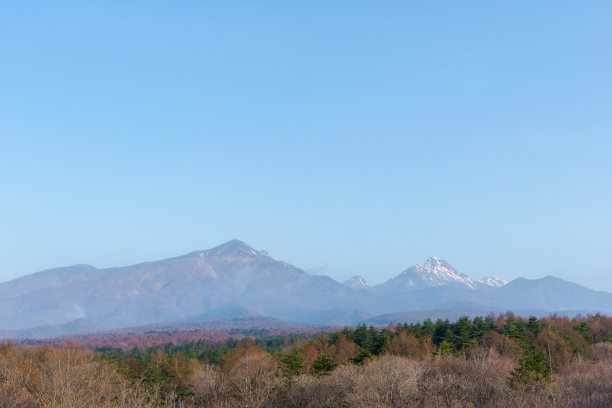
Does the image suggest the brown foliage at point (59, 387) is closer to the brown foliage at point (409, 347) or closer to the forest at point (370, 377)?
the forest at point (370, 377)

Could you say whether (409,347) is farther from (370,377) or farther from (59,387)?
(59,387)

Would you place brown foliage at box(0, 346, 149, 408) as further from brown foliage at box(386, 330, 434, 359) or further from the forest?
brown foliage at box(386, 330, 434, 359)

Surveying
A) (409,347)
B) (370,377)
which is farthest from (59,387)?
(409,347)

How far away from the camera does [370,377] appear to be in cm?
3938

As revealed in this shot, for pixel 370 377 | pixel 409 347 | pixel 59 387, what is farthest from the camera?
pixel 409 347

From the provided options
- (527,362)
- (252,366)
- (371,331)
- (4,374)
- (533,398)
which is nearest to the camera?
(533,398)

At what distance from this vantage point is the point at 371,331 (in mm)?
83812

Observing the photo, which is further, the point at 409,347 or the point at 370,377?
the point at 409,347

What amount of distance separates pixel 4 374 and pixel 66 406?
23.2 m

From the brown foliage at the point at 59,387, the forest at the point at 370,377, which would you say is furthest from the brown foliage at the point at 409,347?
the brown foliage at the point at 59,387

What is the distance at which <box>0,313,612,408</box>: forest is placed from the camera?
110 ft

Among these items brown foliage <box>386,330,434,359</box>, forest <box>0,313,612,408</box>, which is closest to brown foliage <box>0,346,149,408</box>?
forest <box>0,313,612,408</box>

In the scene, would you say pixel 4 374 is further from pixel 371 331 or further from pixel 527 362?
pixel 371 331

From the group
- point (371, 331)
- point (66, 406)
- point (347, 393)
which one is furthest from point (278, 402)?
point (371, 331)
